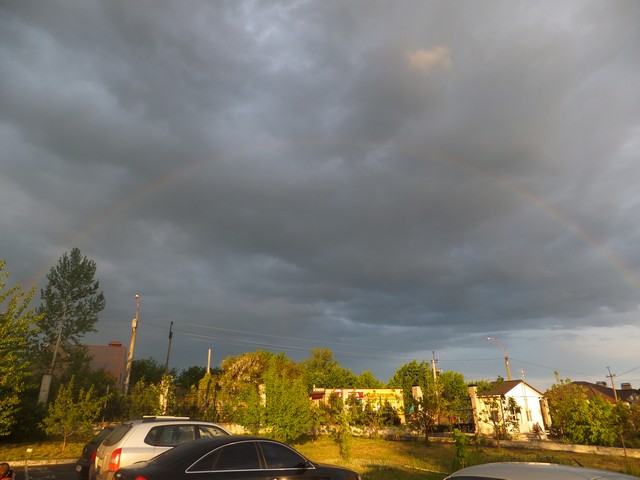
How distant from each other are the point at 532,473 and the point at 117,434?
8935mm

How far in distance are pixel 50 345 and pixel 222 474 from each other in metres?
47.3

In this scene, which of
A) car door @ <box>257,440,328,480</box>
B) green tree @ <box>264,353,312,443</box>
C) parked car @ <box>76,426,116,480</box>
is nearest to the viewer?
car door @ <box>257,440,328,480</box>

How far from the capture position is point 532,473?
416 cm

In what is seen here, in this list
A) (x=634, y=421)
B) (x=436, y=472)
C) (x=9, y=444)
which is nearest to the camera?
(x=436, y=472)

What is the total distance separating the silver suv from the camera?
879 centimetres

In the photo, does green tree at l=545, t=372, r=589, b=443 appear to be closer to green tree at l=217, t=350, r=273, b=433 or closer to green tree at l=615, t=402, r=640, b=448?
green tree at l=615, t=402, r=640, b=448

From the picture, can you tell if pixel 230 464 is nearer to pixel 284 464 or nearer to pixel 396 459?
pixel 284 464

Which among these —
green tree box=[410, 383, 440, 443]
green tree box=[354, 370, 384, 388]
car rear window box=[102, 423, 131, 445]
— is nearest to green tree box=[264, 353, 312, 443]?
green tree box=[410, 383, 440, 443]

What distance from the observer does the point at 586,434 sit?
24125mm

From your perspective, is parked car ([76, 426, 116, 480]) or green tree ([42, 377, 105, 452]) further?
green tree ([42, 377, 105, 452])

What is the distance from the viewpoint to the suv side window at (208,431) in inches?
408

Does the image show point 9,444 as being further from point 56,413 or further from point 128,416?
point 128,416

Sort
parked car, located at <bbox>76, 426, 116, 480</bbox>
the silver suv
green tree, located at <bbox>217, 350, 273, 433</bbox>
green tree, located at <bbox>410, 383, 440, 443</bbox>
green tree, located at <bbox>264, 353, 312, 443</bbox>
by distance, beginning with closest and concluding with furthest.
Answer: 1. the silver suv
2. parked car, located at <bbox>76, 426, 116, 480</bbox>
3. green tree, located at <bbox>264, 353, 312, 443</bbox>
4. green tree, located at <bbox>217, 350, 273, 433</bbox>
5. green tree, located at <bbox>410, 383, 440, 443</bbox>

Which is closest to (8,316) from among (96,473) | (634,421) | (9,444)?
(9,444)
